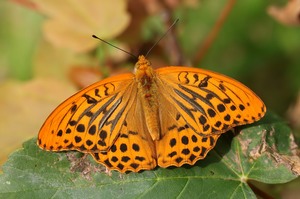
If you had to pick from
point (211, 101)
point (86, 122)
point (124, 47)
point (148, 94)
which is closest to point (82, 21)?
point (124, 47)

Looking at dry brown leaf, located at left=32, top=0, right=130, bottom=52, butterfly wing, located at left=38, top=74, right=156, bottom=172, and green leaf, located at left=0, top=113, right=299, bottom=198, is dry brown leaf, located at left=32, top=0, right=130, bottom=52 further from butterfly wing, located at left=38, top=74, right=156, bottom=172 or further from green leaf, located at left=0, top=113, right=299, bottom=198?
green leaf, located at left=0, top=113, right=299, bottom=198

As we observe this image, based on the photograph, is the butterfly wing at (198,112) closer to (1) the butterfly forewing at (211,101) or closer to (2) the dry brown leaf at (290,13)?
(1) the butterfly forewing at (211,101)

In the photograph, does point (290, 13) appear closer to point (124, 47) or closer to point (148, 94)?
point (148, 94)

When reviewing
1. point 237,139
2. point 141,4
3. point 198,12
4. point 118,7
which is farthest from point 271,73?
point 237,139

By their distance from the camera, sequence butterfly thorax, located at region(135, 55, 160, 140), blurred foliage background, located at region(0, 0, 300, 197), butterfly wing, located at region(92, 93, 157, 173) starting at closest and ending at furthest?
butterfly wing, located at region(92, 93, 157, 173) → butterfly thorax, located at region(135, 55, 160, 140) → blurred foliage background, located at region(0, 0, 300, 197)

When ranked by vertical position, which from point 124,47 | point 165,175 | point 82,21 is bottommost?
point 165,175

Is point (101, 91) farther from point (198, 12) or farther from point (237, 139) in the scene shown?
point (198, 12)

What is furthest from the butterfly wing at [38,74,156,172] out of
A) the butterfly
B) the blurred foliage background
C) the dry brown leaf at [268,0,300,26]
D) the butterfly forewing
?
the dry brown leaf at [268,0,300,26]
